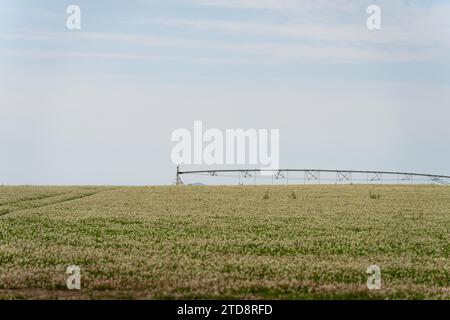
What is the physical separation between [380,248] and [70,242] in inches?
526

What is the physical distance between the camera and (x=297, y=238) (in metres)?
33.1

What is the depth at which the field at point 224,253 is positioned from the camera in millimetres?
20188

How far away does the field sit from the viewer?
20.2m

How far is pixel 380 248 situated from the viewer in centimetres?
3034

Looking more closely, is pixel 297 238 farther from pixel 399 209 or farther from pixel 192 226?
pixel 399 209

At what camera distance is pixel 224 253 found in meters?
28.0

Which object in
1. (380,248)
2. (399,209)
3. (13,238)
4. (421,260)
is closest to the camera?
(421,260)

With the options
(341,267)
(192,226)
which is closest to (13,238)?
(192,226)

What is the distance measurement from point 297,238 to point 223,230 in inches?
193

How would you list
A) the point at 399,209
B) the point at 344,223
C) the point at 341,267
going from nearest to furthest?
1. the point at 341,267
2. the point at 344,223
3. the point at 399,209

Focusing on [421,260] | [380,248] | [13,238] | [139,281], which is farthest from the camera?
[13,238]

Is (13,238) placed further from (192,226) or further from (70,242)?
(192,226)
